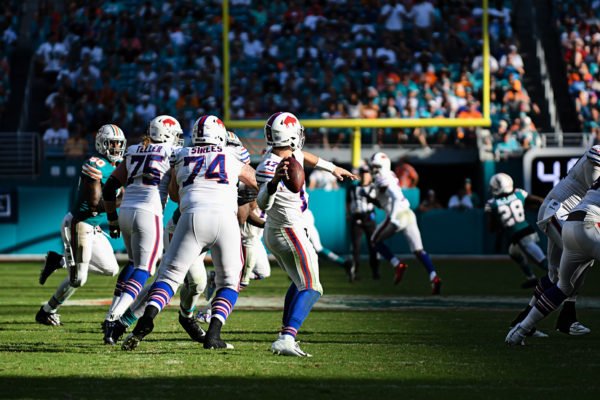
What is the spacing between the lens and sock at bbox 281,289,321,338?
722 centimetres

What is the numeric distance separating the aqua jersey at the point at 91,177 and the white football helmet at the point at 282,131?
2027mm

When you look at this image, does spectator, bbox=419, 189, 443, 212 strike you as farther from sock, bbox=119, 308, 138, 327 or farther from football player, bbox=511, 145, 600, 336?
sock, bbox=119, 308, 138, 327

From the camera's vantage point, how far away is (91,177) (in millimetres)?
8789

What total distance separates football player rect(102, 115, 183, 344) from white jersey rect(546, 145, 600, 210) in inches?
127

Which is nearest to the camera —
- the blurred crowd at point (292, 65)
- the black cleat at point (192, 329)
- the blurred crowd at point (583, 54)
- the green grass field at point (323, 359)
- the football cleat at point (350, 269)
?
the green grass field at point (323, 359)

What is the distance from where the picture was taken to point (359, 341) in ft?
27.1

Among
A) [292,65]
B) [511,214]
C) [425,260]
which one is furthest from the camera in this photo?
[292,65]

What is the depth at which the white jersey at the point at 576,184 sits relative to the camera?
806 centimetres

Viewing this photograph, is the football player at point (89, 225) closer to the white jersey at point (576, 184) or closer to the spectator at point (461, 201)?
the white jersey at point (576, 184)

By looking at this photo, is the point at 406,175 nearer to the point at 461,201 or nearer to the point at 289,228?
the point at 461,201

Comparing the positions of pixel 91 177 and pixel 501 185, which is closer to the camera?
pixel 91 177

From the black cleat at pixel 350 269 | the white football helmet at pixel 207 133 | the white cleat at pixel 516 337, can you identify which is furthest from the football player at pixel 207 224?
the black cleat at pixel 350 269

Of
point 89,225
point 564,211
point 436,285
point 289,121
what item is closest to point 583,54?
point 436,285

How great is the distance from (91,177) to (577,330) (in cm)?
435
